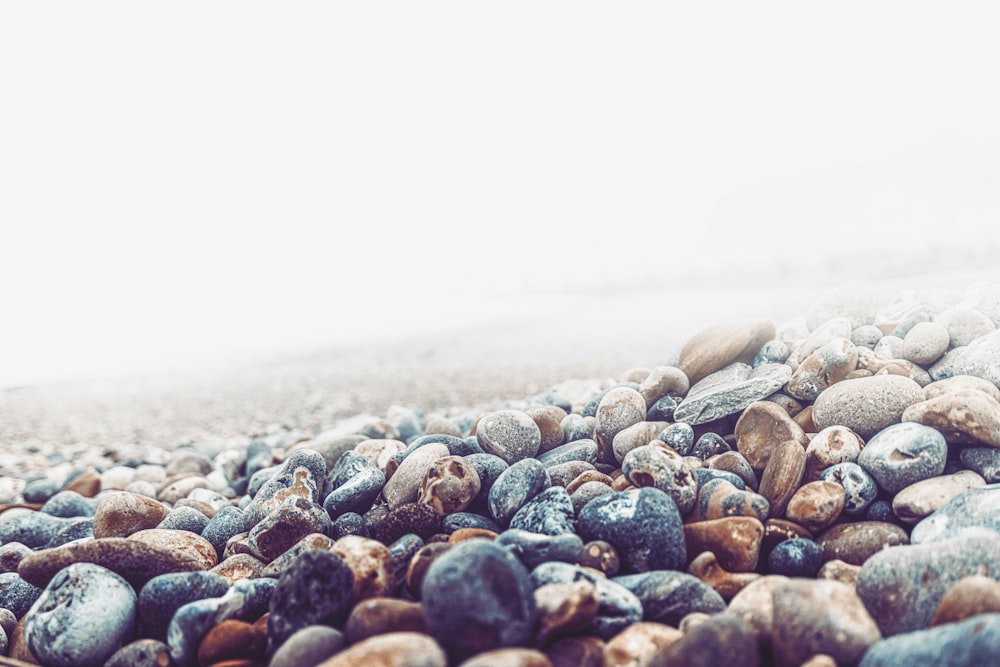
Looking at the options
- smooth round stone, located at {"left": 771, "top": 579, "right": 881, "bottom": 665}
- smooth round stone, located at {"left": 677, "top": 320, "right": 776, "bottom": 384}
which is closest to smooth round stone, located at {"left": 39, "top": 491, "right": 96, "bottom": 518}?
smooth round stone, located at {"left": 677, "top": 320, "right": 776, "bottom": 384}

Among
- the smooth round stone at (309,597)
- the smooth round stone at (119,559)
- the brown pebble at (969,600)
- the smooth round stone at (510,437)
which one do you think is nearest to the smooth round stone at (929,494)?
the brown pebble at (969,600)

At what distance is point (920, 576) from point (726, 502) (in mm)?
603

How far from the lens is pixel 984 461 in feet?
6.99

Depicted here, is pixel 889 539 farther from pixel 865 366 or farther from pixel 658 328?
pixel 658 328

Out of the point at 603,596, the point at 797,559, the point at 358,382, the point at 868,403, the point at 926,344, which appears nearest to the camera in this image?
the point at 603,596

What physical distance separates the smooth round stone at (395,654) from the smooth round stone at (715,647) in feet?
1.59

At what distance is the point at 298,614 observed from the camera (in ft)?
5.56

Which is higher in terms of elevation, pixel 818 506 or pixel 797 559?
pixel 818 506

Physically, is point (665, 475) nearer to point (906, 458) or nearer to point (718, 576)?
point (718, 576)

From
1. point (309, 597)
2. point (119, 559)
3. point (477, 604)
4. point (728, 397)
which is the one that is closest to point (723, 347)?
point (728, 397)

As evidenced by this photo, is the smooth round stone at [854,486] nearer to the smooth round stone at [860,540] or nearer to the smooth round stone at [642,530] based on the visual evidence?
the smooth round stone at [860,540]

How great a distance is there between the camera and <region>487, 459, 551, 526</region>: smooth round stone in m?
2.20

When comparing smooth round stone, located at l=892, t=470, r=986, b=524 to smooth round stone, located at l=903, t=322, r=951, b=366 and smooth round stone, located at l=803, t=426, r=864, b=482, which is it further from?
smooth round stone, located at l=903, t=322, r=951, b=366

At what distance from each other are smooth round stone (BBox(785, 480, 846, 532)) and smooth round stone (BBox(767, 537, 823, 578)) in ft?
0.33
